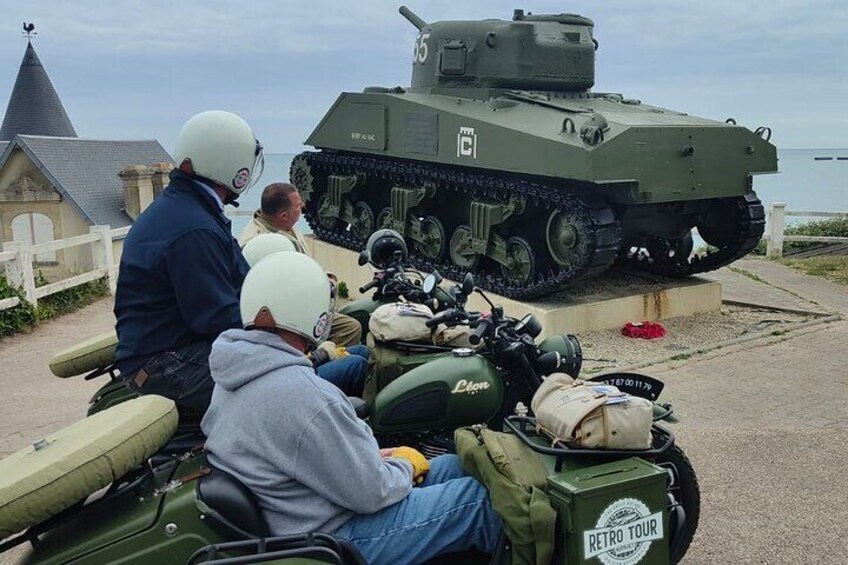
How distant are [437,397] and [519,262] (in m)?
6.50

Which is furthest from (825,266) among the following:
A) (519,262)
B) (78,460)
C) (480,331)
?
(78,460)

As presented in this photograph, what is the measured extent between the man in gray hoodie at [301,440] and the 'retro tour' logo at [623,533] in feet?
1.15

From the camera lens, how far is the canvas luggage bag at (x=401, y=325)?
4332mm

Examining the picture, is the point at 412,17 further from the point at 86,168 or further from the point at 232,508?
the point at 232,508

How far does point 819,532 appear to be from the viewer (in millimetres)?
4426

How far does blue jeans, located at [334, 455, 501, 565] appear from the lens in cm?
286

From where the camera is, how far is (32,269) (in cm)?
990

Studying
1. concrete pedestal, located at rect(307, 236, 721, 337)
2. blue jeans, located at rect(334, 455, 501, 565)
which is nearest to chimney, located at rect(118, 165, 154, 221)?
concrete pedestal, located at rect(307, 236, 721, 337)

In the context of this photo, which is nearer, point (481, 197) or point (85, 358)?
point (85, 358)

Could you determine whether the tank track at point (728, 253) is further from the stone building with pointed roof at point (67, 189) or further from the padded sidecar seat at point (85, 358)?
the padded sidecar seat at point (85, 358)

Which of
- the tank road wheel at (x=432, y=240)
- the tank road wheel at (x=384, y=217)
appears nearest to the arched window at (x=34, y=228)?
the tank road wheel at (x=384, y=217)

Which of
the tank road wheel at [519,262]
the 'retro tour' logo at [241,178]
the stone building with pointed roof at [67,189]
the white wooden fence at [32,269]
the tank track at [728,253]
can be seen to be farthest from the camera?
the stone building with pointed roof at [67,189]

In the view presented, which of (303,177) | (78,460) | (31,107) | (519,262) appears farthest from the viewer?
(31,107)

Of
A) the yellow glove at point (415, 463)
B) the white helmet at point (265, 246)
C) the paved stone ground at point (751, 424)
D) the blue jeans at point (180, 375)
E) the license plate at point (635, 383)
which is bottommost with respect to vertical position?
the paved stone ground at point (751, 424)
